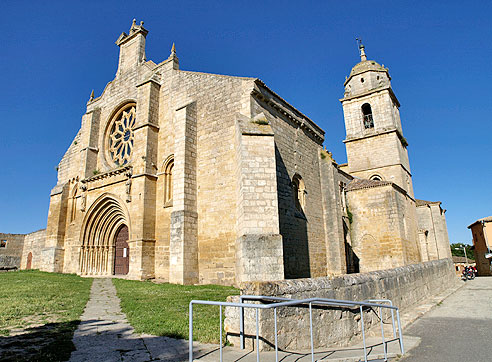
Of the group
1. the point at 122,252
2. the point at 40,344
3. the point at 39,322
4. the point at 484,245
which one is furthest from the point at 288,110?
the point at 484,245

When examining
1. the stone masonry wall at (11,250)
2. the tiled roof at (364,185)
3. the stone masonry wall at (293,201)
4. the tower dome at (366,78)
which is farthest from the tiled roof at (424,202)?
the stone masonry wall at (11,250)

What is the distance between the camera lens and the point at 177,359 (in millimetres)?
3592

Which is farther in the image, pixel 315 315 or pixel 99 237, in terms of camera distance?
pixel 99 237

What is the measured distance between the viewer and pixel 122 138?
679 inches

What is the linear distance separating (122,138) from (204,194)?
7904 millimetres

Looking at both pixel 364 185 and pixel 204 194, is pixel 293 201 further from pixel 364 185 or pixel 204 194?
pixel 364 185

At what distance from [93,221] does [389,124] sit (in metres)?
22.7

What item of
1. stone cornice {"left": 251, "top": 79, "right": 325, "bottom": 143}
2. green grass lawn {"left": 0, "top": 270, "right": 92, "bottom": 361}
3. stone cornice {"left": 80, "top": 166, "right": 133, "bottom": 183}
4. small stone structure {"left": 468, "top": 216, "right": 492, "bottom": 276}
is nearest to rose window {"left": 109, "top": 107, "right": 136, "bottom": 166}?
stone cornice {"left": 80, "top": 166, "right": 133, "bottom": 183}

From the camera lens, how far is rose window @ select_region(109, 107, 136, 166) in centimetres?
1673

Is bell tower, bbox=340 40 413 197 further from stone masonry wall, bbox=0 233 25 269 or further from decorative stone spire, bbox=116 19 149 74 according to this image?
stone masonry wall, bbox=0 233 25 269

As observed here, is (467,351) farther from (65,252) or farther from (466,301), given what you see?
(65,252)

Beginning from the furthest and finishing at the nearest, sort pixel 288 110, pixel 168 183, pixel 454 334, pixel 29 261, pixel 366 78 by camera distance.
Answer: pixel 366 78 < pixel 29 261 < pixel 288 110 < pixel 168 183 < pixel 454 334

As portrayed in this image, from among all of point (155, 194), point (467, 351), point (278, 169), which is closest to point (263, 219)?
point (278, 169)

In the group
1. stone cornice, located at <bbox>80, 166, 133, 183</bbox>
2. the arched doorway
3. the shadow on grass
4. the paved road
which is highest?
stone cornice, located at <bbox>80, 166, 133, 183</bbox>
